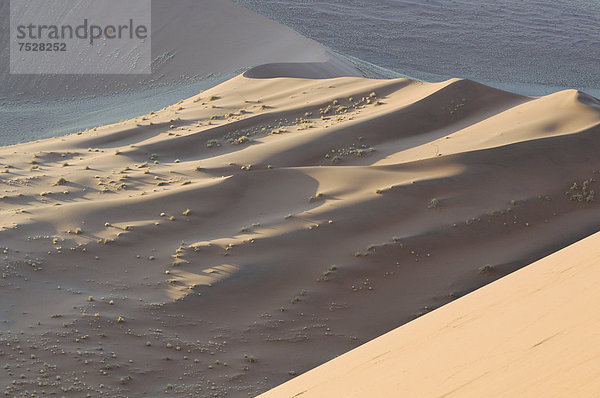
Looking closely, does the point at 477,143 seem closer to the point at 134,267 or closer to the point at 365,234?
the point at 365,234

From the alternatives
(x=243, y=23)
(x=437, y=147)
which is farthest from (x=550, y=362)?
(x=243, y=23)

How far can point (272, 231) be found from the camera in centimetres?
1029

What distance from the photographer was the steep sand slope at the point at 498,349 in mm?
2648

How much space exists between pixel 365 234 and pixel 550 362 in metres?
7.69

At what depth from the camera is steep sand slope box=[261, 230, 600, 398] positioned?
2648 mm

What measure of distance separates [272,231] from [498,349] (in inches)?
289

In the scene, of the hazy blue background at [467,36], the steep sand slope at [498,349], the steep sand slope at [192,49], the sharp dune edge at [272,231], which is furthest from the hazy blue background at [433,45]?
the steep sand slope at [498,349]

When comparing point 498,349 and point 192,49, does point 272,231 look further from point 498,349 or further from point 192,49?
point 192,49

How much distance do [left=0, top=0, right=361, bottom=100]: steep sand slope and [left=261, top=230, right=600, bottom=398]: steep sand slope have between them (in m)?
20.3

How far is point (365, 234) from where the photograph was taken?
10.4 m

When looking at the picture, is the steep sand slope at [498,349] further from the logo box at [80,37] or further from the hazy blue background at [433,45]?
the logo box at [80,37]

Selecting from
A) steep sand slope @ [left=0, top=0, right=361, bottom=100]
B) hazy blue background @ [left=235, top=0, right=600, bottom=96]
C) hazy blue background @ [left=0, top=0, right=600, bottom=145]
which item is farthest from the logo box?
hazy blue background @ [left=235, top=0, right=600, bottom=96]

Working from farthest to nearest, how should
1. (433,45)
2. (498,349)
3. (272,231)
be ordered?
(433,45)
(272,231)
(498,349)

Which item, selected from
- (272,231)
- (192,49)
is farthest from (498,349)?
(192,49)
